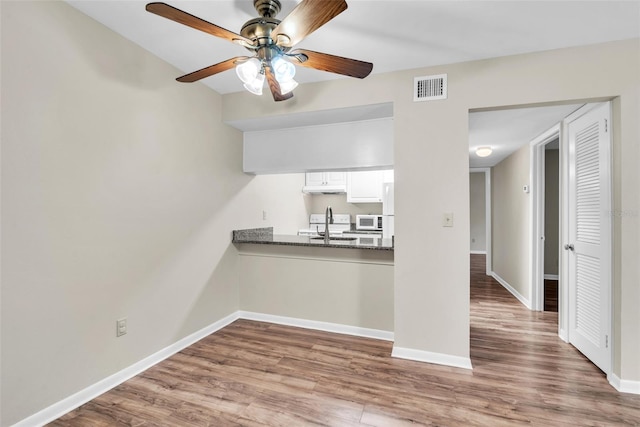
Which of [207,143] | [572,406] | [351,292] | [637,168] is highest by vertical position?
[207,143]

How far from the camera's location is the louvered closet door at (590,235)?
2.20 metres

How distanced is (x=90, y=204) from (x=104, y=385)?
4.04 ft

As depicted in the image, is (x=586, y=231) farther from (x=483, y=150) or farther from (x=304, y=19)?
(x=304, y=19)

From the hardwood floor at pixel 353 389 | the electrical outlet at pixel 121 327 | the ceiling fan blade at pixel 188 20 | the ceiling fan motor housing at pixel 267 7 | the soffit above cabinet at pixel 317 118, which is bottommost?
the hardwood floor at pixel 353 389

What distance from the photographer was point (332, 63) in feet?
5.45

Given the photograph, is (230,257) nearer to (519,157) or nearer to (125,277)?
(125,277)

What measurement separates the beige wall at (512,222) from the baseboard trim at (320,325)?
2.35 meters

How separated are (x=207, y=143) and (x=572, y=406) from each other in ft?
11.5

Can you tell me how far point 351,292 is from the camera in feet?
9.89

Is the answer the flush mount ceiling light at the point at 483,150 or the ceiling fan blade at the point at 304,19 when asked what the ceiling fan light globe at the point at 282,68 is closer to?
the ceiling fan blade at the point at 304,19

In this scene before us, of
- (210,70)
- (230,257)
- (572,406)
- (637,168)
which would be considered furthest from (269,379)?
(637,168)

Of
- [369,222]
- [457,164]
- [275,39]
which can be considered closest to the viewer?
[275,39]

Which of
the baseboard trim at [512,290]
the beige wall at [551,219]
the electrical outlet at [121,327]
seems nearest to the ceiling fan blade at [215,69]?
the electrical outlet at [121,327]

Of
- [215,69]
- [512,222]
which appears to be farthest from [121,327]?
[512,222]
